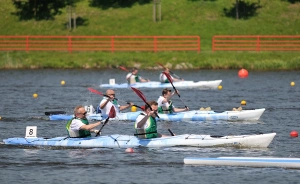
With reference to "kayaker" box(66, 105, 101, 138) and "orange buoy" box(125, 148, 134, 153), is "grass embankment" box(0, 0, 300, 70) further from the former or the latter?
"orange buoy" box(125, 148, 134, 153)

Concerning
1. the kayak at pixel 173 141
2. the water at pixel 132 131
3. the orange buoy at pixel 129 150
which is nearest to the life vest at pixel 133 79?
the water at pixel 132 131

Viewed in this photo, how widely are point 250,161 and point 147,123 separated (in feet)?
12.8

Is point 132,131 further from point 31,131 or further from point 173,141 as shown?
point 173,141

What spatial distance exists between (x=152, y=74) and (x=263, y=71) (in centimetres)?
709

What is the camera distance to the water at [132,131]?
73.2 ft

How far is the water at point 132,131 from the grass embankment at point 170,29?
1680mm

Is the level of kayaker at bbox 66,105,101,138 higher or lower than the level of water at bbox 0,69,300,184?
higher

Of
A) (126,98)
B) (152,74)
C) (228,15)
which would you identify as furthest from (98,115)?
(228,15)

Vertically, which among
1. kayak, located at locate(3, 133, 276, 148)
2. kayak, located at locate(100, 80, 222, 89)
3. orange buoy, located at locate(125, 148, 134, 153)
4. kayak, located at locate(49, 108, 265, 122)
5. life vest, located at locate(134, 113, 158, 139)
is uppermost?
life vest, located at locate(134, 113, 158, 139)

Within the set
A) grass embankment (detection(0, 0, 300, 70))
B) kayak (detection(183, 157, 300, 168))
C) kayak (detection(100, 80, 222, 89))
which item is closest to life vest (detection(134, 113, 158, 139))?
kayak (detection(183, 157, 300, 168))

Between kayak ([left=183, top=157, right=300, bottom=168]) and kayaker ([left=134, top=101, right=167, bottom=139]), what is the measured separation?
2.59m

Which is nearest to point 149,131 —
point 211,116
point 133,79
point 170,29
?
point 211,116

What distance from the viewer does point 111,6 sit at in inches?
2874

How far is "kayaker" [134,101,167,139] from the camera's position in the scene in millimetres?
25475
